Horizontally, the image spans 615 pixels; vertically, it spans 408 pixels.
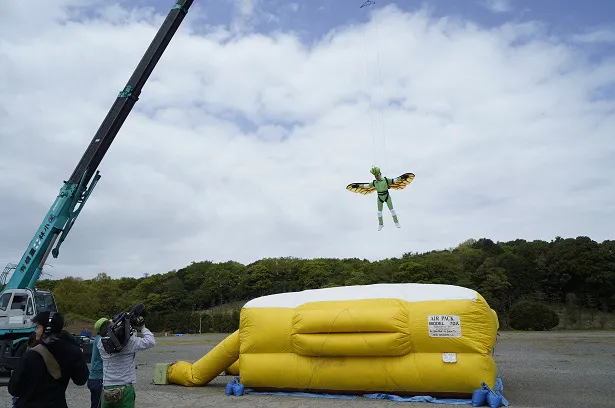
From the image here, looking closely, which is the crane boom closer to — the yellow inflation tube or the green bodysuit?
the yellow inflation tube

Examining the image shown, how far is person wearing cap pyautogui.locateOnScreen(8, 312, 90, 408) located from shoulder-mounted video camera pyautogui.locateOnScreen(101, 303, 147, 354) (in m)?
1.39

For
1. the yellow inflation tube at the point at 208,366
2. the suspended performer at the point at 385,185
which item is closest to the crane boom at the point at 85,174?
the yellow inflation tube at the point at 208,366

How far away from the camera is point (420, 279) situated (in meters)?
41.1

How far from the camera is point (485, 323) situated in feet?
32.2

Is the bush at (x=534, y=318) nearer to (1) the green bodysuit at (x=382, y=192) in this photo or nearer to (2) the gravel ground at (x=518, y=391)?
(2) the gravel ground at (x=518, y=391)

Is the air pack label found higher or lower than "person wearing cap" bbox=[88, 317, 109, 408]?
higher

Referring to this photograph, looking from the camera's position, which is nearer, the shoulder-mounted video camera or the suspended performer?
the shoulder-mounted video camera

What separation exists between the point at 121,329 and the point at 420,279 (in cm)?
3744

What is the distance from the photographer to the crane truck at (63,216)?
14.3 m

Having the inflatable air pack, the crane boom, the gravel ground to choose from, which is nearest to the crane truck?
the crane boom

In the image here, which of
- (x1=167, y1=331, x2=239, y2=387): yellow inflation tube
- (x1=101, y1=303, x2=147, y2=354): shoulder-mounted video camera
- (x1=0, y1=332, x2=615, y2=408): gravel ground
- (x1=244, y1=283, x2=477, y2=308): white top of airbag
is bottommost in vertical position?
(x1=0, y1=332, x2=615, y2=408): gravel ground

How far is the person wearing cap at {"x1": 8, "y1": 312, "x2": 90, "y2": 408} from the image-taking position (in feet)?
13.7

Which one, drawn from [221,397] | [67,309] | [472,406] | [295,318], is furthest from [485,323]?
[67,309]

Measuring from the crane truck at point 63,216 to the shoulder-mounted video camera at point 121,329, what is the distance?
9156mm
